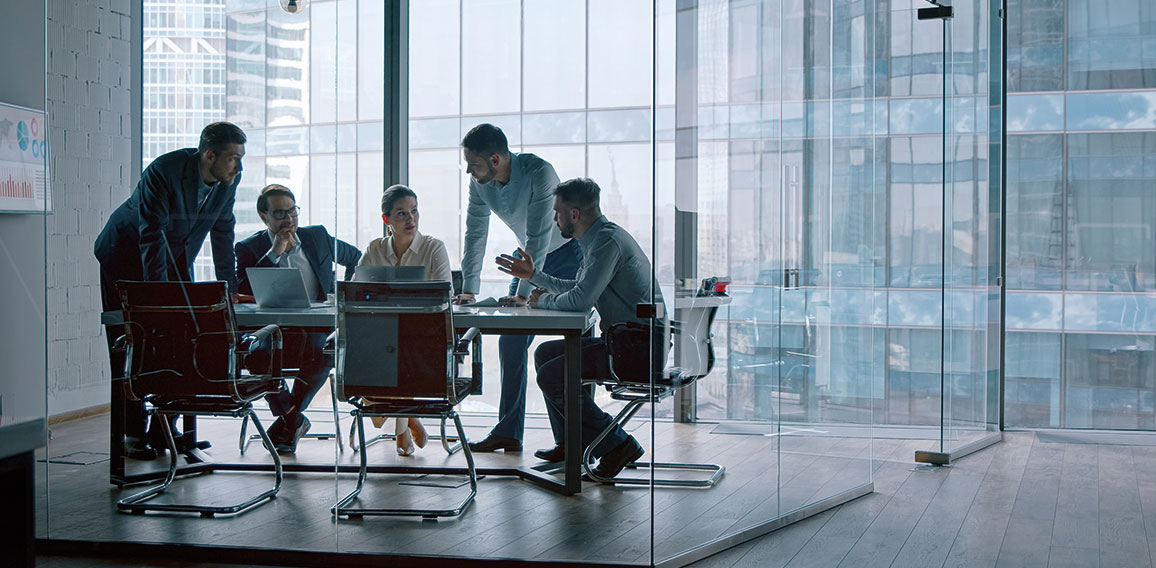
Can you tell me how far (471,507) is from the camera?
13.0ft

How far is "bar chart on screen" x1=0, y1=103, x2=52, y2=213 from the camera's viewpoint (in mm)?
3752

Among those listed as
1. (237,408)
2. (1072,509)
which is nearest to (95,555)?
(237,408)

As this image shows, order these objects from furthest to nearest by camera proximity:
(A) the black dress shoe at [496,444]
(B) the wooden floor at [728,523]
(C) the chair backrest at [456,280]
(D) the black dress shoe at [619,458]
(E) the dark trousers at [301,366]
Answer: (A) the black dress shoe at [496,444] → (C) the chair backrest at [456,280] → (D) the black dress shoe at [619,458] → (E) the dark trousers at [301,366] → (B) the wooden floor at [728,523]

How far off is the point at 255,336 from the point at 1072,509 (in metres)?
3.36

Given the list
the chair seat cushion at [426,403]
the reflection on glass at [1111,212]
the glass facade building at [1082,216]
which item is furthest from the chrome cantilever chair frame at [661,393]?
the reflection on glass at [1111,212]

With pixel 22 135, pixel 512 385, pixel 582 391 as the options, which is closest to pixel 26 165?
pixel 22 135

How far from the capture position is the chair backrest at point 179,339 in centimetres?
376

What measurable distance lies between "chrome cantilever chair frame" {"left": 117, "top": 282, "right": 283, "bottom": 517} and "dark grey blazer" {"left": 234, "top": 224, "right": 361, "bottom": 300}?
0.17 m

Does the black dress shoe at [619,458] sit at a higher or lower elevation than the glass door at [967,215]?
lower

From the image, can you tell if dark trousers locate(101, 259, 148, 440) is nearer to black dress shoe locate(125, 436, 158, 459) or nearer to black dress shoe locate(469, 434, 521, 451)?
black dress shoe locate(125, 436, 158, 459)

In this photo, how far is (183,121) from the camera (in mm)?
3662

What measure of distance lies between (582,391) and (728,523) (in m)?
0.76

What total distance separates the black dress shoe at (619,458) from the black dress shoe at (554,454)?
0.50 feet

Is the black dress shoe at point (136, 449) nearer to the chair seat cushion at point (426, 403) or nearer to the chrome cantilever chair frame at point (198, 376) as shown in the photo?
the chrome cantilever chair frame at point (198, 376)
